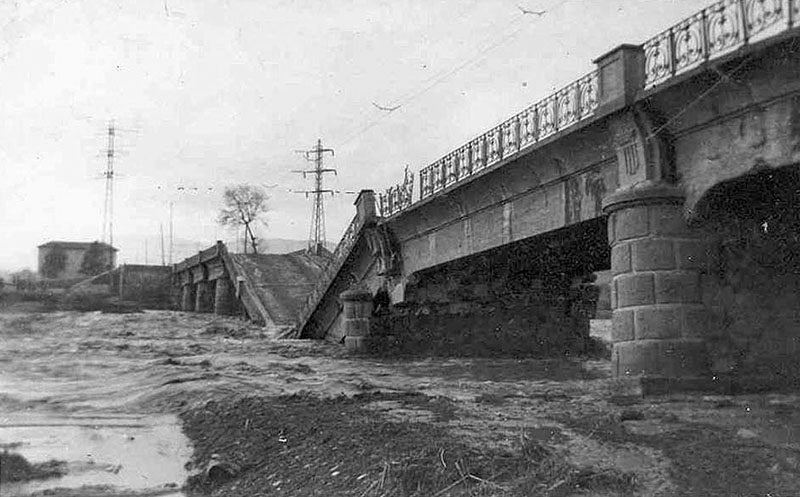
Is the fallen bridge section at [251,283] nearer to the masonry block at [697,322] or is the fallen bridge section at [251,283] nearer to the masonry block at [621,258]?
the masonry block at [621,258]

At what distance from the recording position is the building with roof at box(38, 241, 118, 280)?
80812mm

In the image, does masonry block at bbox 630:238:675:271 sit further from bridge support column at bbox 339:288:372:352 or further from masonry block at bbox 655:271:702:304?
bridge support column at bbox 339:288:372:352

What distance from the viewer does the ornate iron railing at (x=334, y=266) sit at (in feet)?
90.6

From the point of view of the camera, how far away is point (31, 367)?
2147 centimetres

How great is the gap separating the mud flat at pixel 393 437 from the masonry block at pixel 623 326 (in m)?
0.99

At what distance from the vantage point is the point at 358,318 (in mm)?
27562

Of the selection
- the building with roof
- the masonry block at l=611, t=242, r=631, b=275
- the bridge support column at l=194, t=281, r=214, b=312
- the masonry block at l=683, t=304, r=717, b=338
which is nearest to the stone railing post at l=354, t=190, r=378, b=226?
the masonry block at l=611, t=242, r=631, b=275

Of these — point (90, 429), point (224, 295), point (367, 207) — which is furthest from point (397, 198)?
point (224, 295)

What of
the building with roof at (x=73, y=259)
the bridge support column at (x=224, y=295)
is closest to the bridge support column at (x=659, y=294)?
the bridge support column at (x=224, y=295)

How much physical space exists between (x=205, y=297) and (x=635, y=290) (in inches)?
1958

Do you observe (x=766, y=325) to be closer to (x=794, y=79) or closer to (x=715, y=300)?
(x=715, y=300)

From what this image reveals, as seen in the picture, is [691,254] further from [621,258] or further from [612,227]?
[612,227]

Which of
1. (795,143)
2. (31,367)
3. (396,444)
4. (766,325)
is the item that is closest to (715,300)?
(766,325)

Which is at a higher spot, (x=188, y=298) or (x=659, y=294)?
(x=188, y=298)
